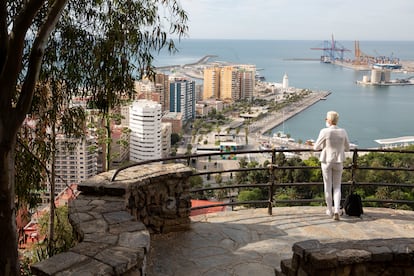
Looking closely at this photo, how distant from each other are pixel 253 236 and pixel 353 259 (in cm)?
193

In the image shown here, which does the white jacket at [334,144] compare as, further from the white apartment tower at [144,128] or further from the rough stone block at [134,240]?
the white apartment tower at [144,128]

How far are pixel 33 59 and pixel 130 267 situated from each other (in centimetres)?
171

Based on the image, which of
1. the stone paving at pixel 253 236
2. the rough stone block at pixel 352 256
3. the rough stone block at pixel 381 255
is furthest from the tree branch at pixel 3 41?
the rough stone block at pixel 381 255

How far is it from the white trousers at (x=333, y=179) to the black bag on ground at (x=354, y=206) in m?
0.23

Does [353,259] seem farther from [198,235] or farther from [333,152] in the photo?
[333,152]

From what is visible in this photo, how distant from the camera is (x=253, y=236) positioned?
4.78 m

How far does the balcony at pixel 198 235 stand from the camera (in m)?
2.90

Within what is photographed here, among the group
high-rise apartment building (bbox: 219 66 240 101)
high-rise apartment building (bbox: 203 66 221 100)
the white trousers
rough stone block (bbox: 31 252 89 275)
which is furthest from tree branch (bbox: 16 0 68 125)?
high-rise apartment building (bbox: 219 66 240 101)

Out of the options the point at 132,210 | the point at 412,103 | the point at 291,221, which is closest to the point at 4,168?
the point at 132,210

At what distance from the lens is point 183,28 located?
17.1 feet

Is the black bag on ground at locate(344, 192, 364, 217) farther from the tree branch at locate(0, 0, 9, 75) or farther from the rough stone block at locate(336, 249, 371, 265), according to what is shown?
the tree branch at locate(0, 0, 9, 75)

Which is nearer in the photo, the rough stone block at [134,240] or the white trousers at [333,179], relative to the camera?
the rough stone block at [134,240]

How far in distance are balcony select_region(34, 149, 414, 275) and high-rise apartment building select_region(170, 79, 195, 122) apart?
148 ft

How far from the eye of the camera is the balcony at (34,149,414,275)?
2.90 m
